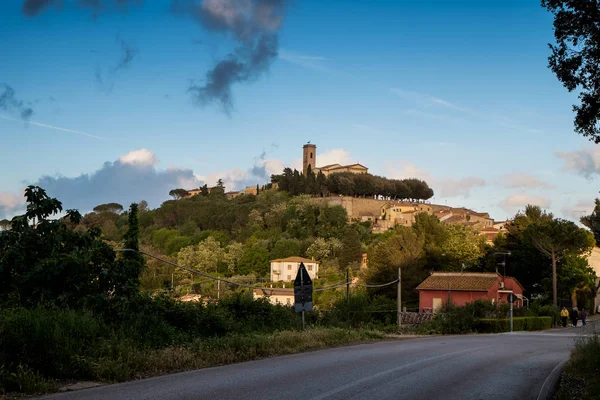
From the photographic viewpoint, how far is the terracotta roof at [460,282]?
181 ft

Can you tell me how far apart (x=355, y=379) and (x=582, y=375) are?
172 inches

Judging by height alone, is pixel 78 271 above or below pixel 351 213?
below

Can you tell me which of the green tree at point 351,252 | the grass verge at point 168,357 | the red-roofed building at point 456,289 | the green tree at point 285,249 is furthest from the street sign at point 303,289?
the green tree at point 285,249

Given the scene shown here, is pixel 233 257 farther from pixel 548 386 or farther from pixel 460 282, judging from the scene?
pixel 548 386

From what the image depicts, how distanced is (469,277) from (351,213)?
112m

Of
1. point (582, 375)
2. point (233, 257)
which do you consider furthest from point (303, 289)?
point (233, 257)

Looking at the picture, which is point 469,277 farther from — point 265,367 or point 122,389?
point 122,389

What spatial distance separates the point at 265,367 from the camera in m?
12.8

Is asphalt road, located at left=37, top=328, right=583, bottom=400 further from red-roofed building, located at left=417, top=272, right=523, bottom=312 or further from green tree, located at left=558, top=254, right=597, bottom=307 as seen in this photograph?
green tree, located at left=558, top=254, right=597, bottom=307

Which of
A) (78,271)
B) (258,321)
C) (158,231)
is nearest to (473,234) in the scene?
(258,321)

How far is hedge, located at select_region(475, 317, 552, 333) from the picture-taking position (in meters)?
37.0

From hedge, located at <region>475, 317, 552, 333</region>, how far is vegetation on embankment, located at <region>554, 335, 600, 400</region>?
2173 cm

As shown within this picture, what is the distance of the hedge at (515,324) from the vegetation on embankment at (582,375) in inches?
855

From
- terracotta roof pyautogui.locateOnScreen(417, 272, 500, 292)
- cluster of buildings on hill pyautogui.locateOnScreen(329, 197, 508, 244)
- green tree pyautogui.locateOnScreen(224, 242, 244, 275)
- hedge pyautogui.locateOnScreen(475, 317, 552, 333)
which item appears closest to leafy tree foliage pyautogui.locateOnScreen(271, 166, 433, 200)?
cluster of buildings on hill pyautogui.locateOnScreen(329, 197, 508, 244)
